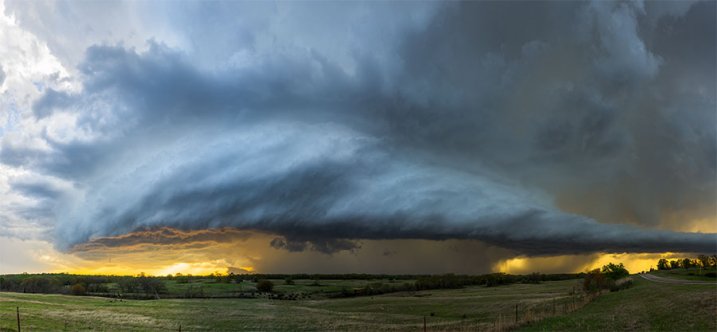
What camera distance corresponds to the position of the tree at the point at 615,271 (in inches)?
5783

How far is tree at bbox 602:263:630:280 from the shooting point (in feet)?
482

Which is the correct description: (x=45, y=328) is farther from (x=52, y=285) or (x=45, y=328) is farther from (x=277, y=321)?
(x=52, y=285)

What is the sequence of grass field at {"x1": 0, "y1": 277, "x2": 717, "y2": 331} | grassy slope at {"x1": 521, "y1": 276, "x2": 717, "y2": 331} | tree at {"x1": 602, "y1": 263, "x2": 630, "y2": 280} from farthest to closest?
tree at {"x1": 602, "y1": 263, "x2": 630, "y2": 280}
grass field at {"x1": 0, "y1": 277, "x2": 717, "y2": 331}
grassy slope at {"x1": 521, "y1": 276, "x2": 717, "y2": 331}

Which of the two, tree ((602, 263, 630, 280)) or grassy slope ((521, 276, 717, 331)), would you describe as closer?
grassy slope ((521, 276, 717, 331))

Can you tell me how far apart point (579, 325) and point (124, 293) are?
521 feet

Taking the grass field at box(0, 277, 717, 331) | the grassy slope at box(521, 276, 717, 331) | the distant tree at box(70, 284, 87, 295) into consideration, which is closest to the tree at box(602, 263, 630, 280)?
the grass field at box(0, 277, 717, 331)

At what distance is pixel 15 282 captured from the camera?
169750 mm

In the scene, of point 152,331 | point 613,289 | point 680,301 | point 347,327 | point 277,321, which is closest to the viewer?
point 680,301

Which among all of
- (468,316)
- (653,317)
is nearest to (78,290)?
(468,316)

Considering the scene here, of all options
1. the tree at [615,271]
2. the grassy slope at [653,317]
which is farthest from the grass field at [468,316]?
the tree at [615,271]

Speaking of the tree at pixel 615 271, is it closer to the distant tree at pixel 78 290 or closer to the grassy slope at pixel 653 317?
the grassy slope at pixel 653 317

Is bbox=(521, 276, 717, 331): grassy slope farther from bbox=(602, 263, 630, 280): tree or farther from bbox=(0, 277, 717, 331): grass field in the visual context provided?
bbox=(602, 263, 630, 280): tree

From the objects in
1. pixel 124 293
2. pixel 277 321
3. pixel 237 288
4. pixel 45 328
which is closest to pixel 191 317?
pixel 277 321

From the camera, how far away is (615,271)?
152 m
